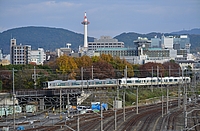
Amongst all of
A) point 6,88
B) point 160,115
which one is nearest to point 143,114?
point 160,115

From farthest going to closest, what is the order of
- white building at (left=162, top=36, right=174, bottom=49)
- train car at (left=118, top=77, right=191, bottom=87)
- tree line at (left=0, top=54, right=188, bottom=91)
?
white building at (left=162, top=36, right=174, bottom=49) → train car at (left=118, top=77, right=191, bottom=87) → tree line at (left=0, top=54, right=188, bottom=91)

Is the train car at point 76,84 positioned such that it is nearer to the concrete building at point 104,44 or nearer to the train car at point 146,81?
the train car at point 146,81

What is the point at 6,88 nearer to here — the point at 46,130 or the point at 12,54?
the point at 46,130

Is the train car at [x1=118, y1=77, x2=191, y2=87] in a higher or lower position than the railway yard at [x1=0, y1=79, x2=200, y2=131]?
higher

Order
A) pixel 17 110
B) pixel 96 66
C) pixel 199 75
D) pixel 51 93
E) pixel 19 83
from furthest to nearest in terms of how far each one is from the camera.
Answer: pixel 199 75, pixel 96 66, pixel 19 83, pixel 51 93, pixel 17 110

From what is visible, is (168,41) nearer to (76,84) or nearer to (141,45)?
(141,45)

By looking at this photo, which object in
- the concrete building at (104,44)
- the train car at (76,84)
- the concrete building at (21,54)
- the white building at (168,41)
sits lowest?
the train car at (76,84)

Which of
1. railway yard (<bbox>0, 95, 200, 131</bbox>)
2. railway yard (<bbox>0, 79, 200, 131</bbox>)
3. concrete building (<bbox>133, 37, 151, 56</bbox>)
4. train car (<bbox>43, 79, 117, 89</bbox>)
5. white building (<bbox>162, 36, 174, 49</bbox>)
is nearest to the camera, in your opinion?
railway yard (<bbox>0, 79, 200, 131</bbox>)

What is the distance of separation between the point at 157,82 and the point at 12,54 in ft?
178

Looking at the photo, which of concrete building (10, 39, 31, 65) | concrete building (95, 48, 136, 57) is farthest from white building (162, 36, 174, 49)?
concrete building (10, 39, 31, 65)

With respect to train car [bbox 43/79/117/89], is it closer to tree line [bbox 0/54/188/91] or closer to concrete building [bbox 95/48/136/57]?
tree line [bbox 0/54/188/91]

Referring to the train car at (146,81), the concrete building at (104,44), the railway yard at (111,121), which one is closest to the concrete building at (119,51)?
the concrete building at (104,44)

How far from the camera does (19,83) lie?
39438 millimetres

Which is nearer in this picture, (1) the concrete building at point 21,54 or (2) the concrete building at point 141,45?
(2) the concrete building at point 141,45
